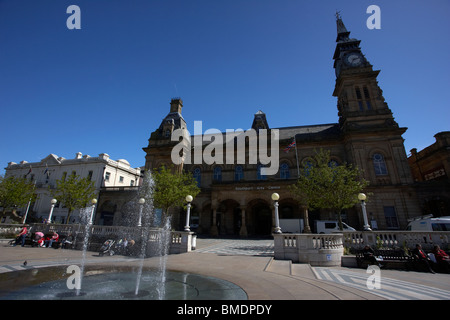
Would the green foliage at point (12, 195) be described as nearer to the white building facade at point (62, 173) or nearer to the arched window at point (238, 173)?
the white building facade at point (62, 173)

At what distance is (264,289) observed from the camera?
559cm

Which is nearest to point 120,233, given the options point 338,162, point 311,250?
point 311,250

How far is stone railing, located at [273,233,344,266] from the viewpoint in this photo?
11.2m

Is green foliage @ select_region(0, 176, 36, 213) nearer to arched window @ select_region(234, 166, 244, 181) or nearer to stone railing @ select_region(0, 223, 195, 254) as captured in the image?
stone railing @ select_region(0, 223, 195, 254)

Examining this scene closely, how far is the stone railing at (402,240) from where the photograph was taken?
1227 centimetres

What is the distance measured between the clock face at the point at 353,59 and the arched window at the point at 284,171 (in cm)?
1915

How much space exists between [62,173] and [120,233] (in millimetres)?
33861

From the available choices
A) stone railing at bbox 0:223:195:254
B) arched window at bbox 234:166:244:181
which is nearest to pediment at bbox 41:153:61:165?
stone railing at bbox 0:223:195:254

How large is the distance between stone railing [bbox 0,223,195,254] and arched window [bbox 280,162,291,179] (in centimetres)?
1822
